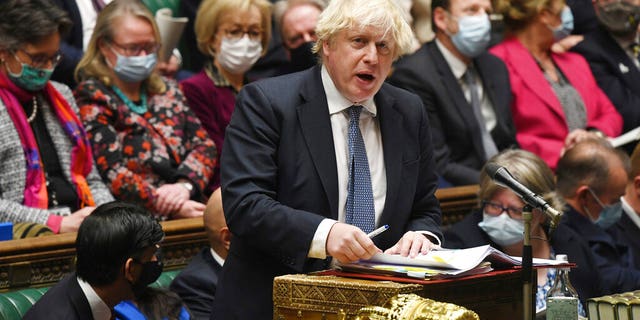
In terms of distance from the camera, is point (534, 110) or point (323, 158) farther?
point (534, 110)

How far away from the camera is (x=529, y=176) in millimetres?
4691

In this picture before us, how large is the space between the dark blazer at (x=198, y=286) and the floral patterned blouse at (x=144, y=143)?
82cm

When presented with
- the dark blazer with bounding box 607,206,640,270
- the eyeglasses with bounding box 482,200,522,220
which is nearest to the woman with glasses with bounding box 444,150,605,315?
the eyeglasses with bounding box 482,200,522,220

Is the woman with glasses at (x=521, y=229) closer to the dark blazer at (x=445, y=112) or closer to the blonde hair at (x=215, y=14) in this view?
the dark blazer at (x=445, y=112)

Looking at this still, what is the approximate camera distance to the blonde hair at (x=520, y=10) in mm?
6699

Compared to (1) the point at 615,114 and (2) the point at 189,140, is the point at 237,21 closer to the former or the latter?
(2) the point at 189,140

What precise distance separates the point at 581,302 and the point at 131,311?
1715 mm

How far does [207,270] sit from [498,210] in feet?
3.69

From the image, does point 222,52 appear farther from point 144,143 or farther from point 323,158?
point 323,158

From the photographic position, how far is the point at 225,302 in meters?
3.49

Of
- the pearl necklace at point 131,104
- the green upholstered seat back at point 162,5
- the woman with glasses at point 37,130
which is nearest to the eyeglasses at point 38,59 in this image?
the woman with glasses at point 37,130

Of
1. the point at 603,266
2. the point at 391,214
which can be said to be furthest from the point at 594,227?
the point at 391,214

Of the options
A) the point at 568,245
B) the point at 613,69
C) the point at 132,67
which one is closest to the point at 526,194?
the point at 568,245

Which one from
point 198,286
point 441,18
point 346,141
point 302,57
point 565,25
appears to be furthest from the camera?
point 565,25
